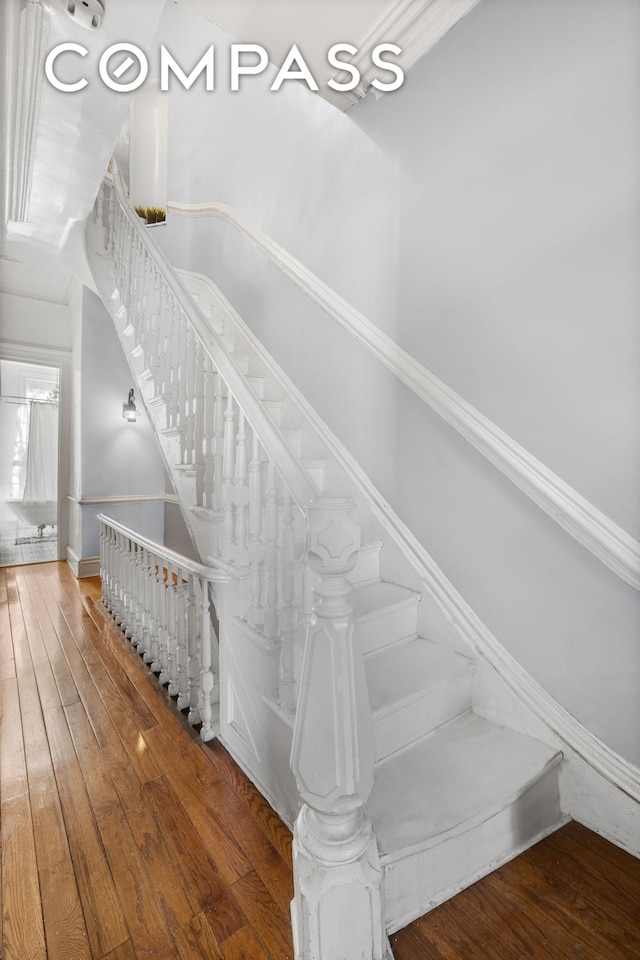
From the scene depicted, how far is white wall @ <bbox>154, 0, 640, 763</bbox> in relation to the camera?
1.11m

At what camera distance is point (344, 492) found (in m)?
1.99

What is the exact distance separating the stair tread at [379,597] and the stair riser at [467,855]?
563mm

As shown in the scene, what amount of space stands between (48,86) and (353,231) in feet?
4.35

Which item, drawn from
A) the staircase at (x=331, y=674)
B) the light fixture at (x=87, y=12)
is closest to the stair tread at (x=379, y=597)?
the staircase at (x=331, y=674)

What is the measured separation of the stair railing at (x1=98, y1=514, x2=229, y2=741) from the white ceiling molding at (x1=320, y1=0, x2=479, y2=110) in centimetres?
193

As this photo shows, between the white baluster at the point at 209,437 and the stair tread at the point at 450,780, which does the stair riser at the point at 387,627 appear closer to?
the stair tread at the point at 450,780

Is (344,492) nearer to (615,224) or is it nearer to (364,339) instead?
(364,339)

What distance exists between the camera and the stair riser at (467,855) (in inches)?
35.5

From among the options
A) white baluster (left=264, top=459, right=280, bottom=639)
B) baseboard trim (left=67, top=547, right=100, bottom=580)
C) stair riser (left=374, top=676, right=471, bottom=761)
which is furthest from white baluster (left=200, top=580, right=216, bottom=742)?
baseboard trim (left=67, top=547, right=100, bottom=580)

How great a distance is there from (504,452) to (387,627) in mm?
718

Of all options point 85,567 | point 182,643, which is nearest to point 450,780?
point 182,643

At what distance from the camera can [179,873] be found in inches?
42.0

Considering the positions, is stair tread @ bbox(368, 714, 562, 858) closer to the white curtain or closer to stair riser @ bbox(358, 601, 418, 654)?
stair riser @ bbox(358, 601, 418, 654)

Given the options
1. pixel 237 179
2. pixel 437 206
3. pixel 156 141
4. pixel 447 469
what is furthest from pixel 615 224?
pixel 156 141
